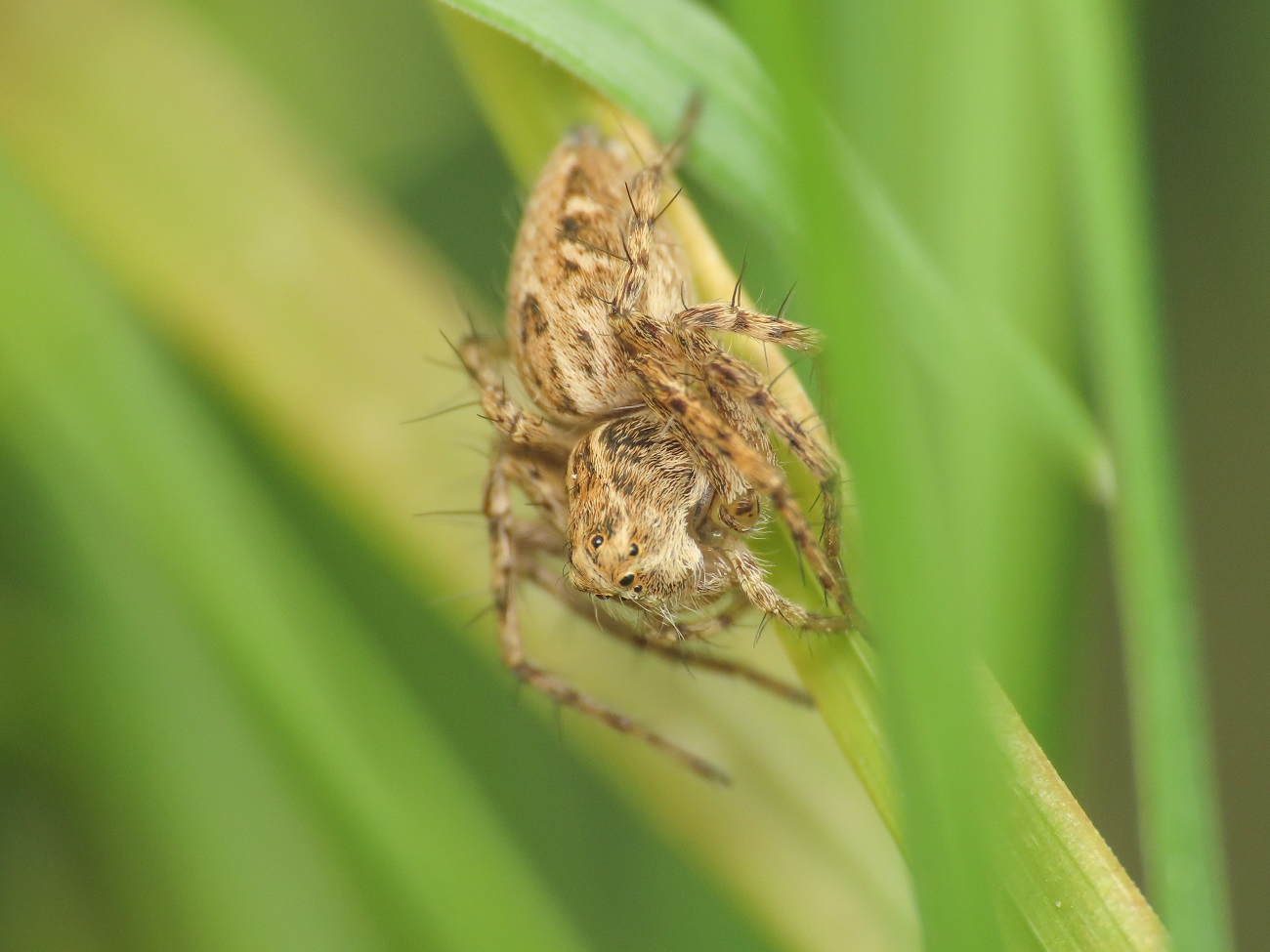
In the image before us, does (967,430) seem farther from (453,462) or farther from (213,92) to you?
(213,92)

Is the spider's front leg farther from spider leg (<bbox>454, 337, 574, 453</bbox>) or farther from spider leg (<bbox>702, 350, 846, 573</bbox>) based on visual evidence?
spider leg (<bbox>454, 337, 574, 453</bbox>)

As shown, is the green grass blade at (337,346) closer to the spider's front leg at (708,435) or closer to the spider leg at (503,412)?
the spider leg at (503,412)

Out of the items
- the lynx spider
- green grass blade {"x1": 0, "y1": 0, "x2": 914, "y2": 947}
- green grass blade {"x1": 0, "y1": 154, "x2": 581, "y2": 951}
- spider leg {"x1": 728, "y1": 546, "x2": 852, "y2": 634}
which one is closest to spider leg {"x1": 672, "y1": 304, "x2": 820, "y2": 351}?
the lynx spider

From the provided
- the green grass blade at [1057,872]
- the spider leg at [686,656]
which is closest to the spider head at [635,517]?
the spider leg at [686,656]

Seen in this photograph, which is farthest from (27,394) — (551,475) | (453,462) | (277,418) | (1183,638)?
(1183,638)

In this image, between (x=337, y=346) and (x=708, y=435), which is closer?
(x=708, y=435)

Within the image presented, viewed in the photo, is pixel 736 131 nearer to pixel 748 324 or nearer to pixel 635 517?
pixel 748 324

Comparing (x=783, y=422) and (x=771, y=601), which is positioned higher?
(x=783, y=422)

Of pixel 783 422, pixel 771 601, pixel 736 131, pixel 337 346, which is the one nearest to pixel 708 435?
pixel 783 422
